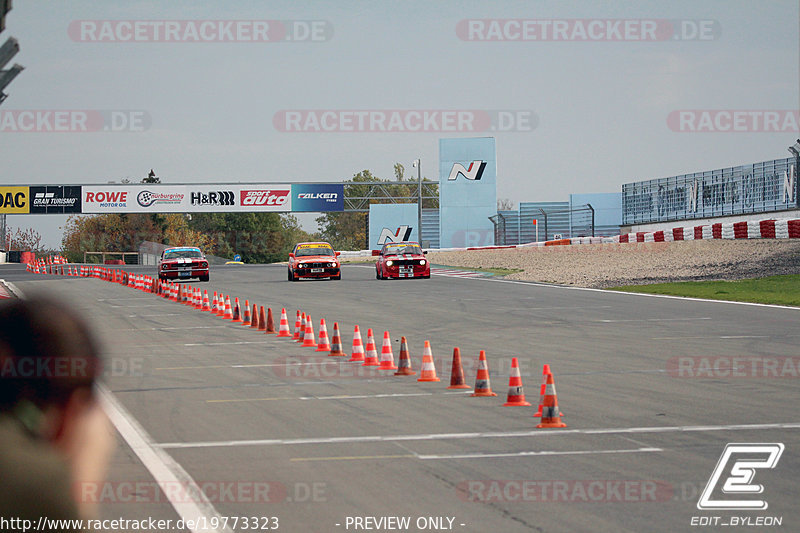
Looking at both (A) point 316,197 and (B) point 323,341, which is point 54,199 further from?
(B) point 323,341

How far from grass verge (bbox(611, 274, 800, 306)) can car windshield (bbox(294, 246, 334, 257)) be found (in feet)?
47.6

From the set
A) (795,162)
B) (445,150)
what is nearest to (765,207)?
(795,162)

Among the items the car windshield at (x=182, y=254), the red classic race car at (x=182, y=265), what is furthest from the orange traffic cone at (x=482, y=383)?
the car windshield at (x=182, y=254)

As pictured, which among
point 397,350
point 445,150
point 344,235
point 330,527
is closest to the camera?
point 330,527

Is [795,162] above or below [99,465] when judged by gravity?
above

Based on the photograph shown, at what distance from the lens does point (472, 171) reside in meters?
81.6

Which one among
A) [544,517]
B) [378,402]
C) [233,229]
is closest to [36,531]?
[544,517]

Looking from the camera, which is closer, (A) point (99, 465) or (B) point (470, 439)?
(A) point (99, 465)

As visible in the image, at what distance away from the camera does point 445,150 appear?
269 ft

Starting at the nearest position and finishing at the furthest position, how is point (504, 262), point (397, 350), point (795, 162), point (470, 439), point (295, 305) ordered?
point (470, 439) → point (397, 350) → point (295, 305) → point (795, 162) → point (504, 262)

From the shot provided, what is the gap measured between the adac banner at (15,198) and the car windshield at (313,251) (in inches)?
1606

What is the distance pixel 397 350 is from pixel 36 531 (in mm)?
11365

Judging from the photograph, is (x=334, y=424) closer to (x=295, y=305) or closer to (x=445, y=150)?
(x=295, y=305)

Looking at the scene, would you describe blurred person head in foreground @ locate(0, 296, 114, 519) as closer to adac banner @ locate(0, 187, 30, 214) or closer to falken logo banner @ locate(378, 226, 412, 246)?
adac banner @ locate(0, 187, 30, 214)
